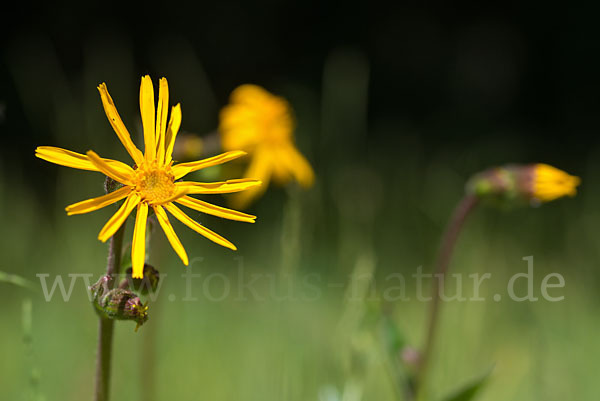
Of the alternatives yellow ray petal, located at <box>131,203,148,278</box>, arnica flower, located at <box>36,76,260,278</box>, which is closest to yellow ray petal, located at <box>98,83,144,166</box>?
arnica flower, located at <box>36,76,260,278</box>

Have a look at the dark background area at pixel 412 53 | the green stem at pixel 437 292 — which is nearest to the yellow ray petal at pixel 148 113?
the green stem at pixel 437 292

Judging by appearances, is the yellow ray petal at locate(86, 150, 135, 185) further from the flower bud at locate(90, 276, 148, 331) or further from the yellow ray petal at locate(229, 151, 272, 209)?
the yellow ray petal at locate(229, 151, 272, 209)

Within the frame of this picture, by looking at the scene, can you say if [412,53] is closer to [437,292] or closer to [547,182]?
[547,182]

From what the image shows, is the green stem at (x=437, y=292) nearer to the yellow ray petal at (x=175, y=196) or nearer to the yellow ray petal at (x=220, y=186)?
the yellow ray petal at (x=220, y=186)

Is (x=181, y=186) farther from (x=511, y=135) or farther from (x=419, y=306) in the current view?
(x=511, y=135)

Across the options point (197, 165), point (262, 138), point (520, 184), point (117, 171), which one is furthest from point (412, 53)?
point (117, 171)

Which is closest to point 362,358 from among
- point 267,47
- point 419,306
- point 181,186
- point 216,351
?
point 181,186
